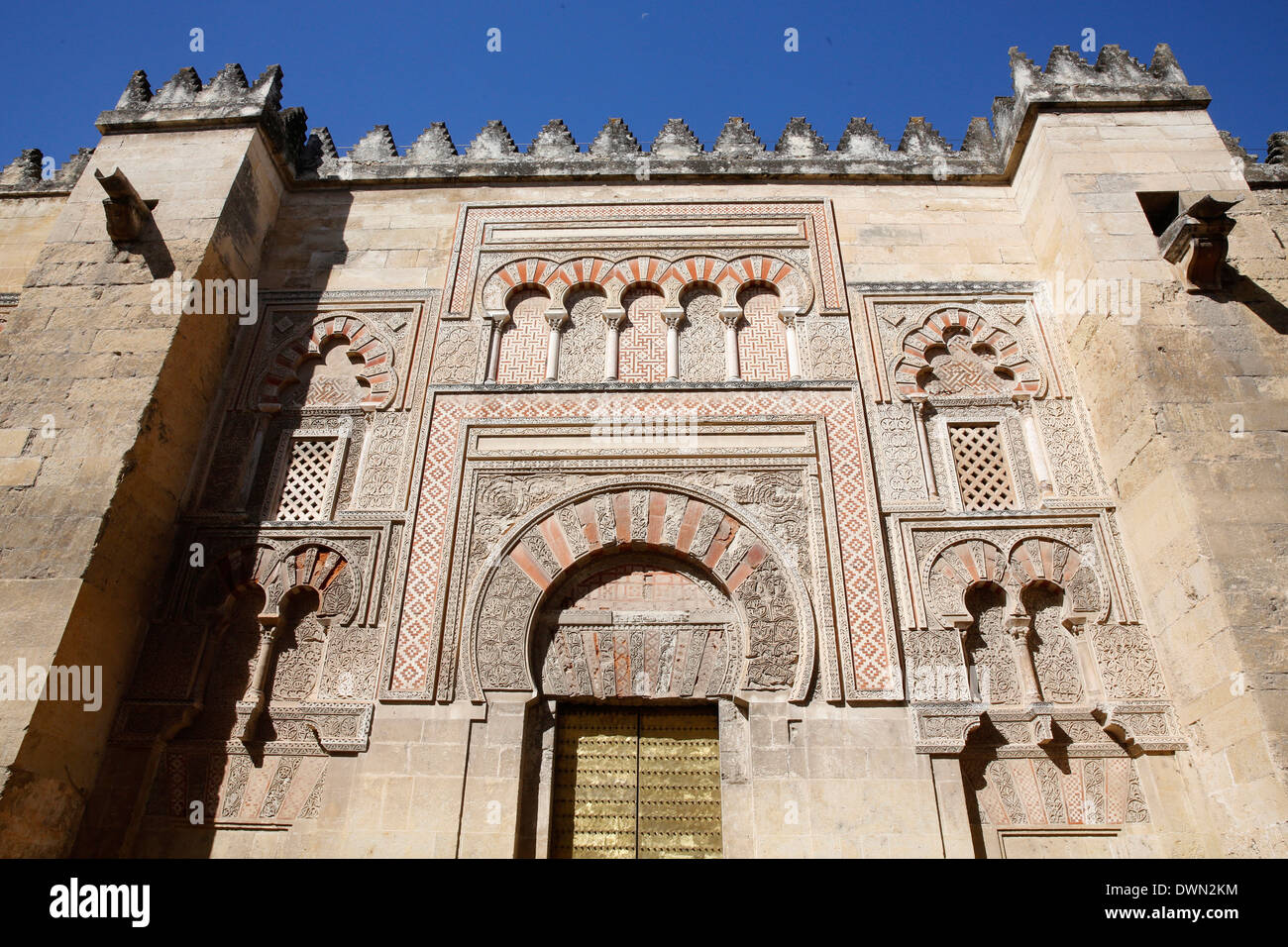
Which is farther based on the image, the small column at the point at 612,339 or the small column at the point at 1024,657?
the small column at the point at 612,339

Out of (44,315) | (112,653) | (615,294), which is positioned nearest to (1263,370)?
(615,294)

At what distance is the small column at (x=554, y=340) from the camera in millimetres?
5516

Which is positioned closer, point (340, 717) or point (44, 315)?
point (340, 717)

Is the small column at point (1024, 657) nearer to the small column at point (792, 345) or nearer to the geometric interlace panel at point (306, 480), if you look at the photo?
the small column at point (792, 345)

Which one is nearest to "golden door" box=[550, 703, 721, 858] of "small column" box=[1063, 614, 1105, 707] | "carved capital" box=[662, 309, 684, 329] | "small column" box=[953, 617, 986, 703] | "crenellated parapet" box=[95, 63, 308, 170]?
"small column" box=[953, 617, 986, 703]

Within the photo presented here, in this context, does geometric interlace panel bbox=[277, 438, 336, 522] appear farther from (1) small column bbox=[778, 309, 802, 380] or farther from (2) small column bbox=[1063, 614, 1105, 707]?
(2) small column bbox=[1063, 614, 1105, 707]

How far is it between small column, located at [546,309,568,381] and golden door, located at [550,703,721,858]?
7.04ft

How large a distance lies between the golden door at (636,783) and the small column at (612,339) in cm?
214

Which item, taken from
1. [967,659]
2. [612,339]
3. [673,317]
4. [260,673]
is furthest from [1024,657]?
[260,673]

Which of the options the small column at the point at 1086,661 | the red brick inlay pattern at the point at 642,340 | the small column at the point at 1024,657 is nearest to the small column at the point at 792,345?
the red brick inlay pattern at the point at 642,340

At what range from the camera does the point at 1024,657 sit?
4.49 meters

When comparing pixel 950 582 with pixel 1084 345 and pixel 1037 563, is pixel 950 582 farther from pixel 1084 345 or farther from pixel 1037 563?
pixel 1084 345

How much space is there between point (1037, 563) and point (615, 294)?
10.2 ft

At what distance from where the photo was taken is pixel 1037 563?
4.70m
